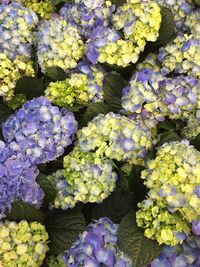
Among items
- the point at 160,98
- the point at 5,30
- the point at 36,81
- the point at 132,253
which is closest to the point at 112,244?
the point at 132,253

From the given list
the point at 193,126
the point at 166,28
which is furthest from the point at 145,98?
the point at 166,28

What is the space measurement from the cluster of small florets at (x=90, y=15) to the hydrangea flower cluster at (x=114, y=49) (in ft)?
0.25

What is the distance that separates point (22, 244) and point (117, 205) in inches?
9.8

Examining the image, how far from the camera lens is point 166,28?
1513 mm

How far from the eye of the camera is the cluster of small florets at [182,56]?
1.39 meters

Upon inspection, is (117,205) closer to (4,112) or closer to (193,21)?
(4,112)

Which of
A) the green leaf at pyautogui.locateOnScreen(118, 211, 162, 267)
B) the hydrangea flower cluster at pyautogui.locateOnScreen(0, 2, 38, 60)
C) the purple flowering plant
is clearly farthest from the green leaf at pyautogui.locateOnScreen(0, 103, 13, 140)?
the green leaf at pyautogui.locateOnScreen(118, 211, 162, 267)

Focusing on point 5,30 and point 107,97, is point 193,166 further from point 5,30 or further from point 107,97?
point 5,30

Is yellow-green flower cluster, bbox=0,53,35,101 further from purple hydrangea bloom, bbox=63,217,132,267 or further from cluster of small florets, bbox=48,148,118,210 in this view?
purple hydrangea bloom, bbox=63,217,132,267

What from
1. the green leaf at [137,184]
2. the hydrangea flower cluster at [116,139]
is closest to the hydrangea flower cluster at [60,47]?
the hydrangea flower cluster at [116,139]

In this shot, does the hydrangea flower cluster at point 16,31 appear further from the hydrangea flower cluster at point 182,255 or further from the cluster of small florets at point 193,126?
the hydrangea flower cluster at point 182,255

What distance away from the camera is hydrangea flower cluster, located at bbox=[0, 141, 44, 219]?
1261 millimetres

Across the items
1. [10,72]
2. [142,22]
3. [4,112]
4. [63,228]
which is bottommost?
[63,228]

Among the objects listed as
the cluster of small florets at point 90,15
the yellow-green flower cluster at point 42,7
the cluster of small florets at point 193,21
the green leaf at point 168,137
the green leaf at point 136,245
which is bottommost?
the green leaf at point 136,245
